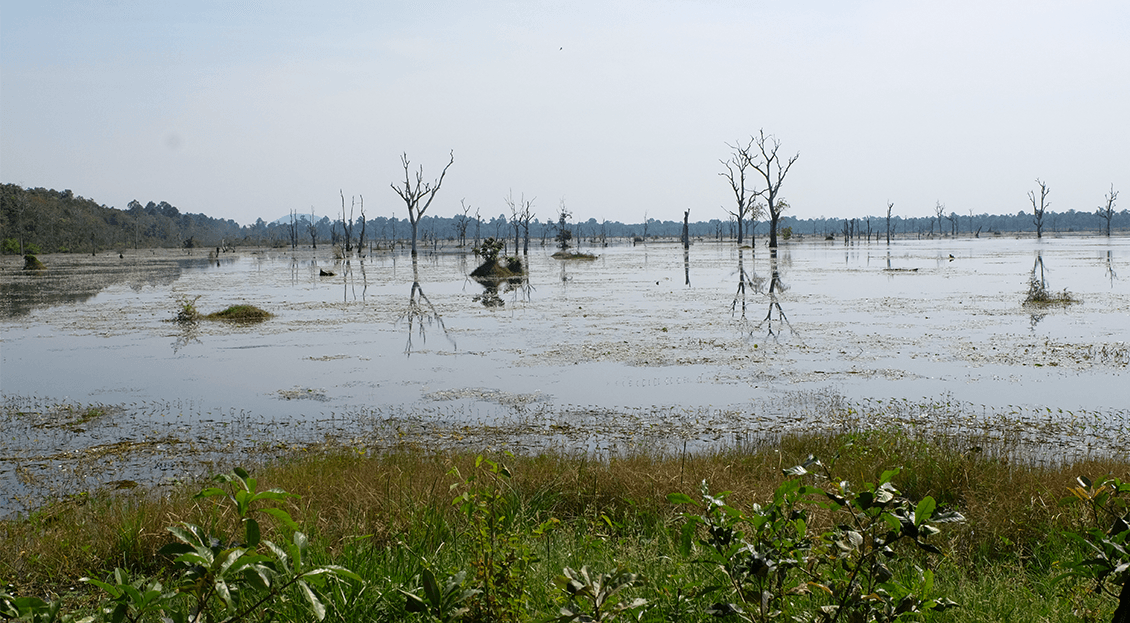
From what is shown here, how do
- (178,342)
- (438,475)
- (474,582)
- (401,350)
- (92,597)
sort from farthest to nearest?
(178,342) → (401,350) → (438,475) → (92,597) → (474,582)

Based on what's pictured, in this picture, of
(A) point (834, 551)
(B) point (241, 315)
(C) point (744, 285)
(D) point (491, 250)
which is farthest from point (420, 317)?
(D) point (491, 250)

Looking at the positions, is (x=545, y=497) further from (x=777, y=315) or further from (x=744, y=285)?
(x=744, y=285)

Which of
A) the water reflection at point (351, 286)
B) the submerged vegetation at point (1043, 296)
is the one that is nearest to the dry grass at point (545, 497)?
the submerged vegetation at point (1043, 296)

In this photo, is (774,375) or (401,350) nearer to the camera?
(774,375)

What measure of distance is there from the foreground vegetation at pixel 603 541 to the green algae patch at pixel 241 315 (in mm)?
13905

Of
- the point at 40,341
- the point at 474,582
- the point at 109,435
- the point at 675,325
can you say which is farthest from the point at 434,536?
the point at 40,341

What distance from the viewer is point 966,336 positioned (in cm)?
1527

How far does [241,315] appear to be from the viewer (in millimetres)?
20156

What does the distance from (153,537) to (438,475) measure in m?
1.82

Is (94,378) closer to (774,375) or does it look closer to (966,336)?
(774,375)

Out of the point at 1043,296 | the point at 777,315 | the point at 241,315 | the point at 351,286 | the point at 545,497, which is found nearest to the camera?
the point at 545,497

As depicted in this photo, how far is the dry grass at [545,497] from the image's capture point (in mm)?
4727

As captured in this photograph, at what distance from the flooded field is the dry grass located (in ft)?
3.43

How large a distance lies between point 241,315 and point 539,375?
1115 cm
